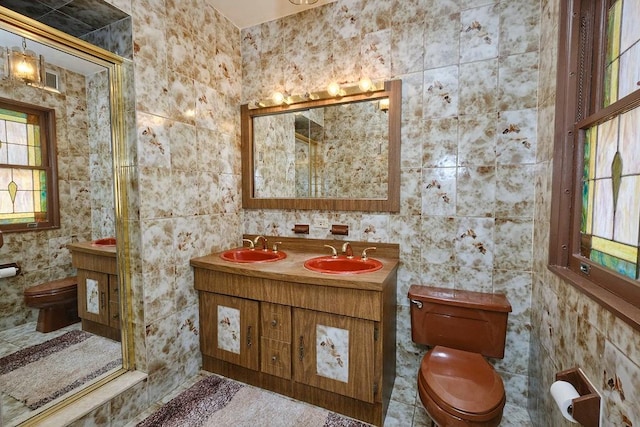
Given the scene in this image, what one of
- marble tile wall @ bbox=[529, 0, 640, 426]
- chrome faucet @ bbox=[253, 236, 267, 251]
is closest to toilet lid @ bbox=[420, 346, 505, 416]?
marble tile wall @ bbox=[529, 0, 640, 426]

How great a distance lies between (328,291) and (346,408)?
0.76 meters

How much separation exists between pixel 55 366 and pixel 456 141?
9.02ft

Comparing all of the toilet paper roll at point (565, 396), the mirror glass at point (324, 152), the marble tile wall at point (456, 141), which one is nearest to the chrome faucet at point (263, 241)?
the mirror glass at point (324, 152)

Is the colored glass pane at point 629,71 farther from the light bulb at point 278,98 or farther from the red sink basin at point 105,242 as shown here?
the red sink basin at point 105,242

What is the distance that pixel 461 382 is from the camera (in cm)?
137

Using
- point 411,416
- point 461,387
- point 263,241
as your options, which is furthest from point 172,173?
point 411,416

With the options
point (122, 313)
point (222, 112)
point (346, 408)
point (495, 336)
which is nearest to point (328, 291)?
point (346, 408)

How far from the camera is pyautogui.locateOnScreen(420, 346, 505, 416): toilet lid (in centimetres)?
122

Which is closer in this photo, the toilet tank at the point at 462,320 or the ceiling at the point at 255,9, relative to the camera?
the toilet tank at the point at 462,320

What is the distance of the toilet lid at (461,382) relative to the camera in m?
1.22

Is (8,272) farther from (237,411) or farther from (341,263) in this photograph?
(341,263)

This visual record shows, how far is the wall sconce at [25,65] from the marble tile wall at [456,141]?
1720mm

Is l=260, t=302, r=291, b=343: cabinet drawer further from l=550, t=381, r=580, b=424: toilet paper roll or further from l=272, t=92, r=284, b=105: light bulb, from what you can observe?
l=272, t=92, r=284, b=105: light bulb

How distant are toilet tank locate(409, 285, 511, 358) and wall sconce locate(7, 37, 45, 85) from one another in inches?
94.4
